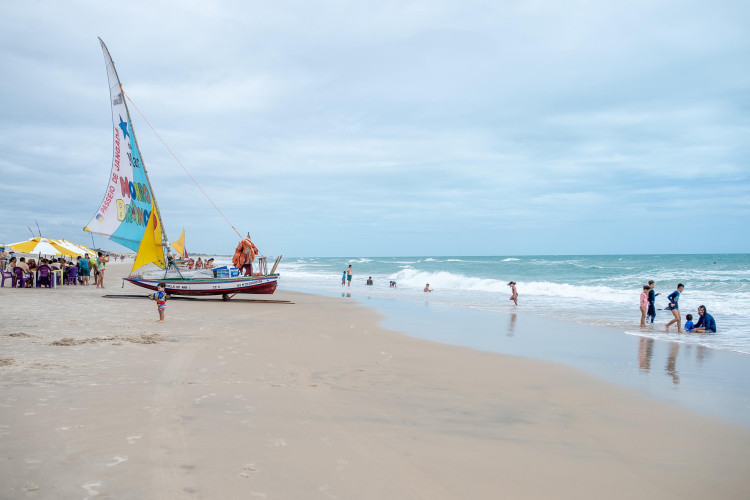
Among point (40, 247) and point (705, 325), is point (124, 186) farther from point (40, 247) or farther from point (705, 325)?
point (705, 325)

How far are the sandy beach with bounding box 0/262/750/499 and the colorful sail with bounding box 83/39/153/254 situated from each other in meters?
10.5

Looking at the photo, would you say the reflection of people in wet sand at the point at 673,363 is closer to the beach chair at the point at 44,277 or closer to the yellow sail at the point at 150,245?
the yellow sail at the point at 150,245

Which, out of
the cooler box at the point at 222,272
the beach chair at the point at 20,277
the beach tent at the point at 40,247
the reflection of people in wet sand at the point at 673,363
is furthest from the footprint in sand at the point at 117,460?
the beach tent at the point at 40,247

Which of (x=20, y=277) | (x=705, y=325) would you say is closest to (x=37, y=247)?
(x=20, y=277)

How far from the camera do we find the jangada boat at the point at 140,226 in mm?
19125

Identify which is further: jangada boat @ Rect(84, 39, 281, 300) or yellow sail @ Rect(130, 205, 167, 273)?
jangada boat @ Rect(84, 39, 281, 300)

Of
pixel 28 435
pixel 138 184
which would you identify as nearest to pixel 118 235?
pixel 138 184

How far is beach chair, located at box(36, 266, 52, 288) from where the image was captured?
21688 mm

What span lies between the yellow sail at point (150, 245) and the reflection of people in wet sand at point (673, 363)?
56.1 feet

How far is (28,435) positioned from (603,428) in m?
5.96

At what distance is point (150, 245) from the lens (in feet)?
62.0

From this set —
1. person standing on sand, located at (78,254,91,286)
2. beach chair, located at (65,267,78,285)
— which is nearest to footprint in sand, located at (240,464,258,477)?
beach chair, located at (65,267,78,285)

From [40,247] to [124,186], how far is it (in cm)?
773

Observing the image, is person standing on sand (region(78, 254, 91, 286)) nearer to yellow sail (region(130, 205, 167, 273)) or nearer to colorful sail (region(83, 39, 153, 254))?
colorful sail (region(83, 39, 153, 254))
